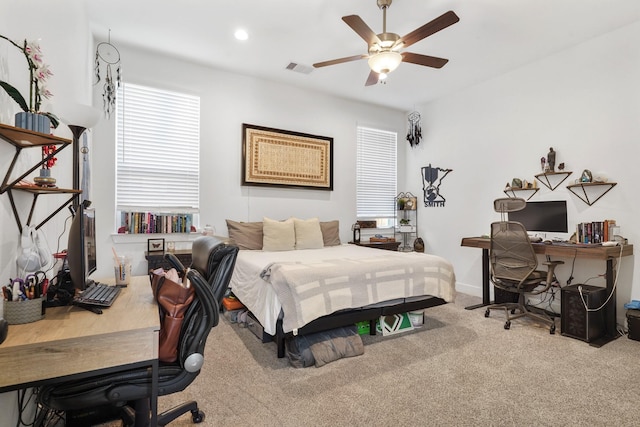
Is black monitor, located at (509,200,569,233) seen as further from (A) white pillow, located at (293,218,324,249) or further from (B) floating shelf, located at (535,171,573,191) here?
(A) white pillow, located at (293,218,324,249)

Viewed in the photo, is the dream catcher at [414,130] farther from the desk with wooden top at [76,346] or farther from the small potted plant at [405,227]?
the desk with wooden top at [76,346]

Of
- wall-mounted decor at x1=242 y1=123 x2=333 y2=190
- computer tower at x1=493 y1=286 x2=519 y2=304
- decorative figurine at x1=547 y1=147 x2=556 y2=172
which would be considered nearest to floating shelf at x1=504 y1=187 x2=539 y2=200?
decorative figurine at x1=547 y1=147 x2=556 y2=172

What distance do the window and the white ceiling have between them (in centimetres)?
136

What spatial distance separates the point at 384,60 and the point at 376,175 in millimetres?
3119

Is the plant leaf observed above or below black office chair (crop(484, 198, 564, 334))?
above

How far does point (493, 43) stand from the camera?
3.53 meters

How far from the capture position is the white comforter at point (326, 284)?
2.45m

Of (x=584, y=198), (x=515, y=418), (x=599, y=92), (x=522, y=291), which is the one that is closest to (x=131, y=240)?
(x=515, y=418)

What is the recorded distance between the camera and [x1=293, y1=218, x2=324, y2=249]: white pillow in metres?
4.18

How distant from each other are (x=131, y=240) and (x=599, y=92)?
544cm

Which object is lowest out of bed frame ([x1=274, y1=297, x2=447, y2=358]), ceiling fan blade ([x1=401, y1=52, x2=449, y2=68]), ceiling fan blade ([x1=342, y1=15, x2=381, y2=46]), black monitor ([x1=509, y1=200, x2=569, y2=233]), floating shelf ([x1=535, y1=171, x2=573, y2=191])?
bed frame ([x1=274, y1=297, x2=447, y2=358])

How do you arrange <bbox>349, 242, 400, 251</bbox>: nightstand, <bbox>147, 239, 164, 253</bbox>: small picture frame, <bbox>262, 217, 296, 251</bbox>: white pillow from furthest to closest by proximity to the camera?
<bbox>349, 242, 400, 251</bbox>: nightstand → <bbox>262, 217, 296, 251</bbox>: white pillow → <bbox>147, 239, 164, 253</bbox>: small picture frame

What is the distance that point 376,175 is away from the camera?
221 inches

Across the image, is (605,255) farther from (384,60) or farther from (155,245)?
(155,245)
